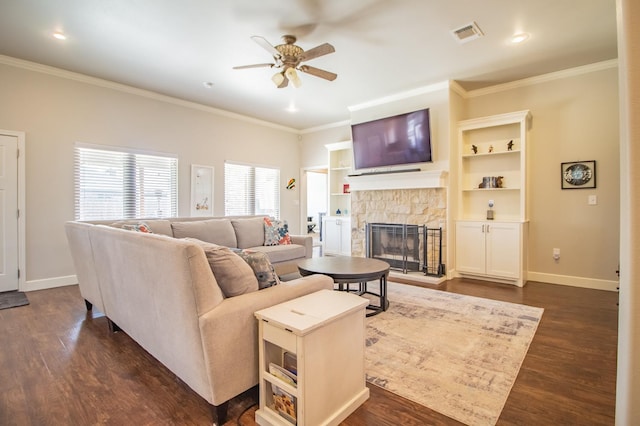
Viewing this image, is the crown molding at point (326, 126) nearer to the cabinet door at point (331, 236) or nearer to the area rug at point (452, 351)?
the cabinet door at point (331, 236)

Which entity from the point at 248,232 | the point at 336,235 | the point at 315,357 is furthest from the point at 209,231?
the point at 315,357

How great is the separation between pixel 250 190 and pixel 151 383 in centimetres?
480

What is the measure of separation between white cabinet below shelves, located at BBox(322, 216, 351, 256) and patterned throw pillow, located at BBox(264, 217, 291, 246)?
1769 mm

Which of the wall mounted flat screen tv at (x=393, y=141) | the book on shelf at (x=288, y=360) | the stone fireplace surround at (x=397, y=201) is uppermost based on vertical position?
the wall mounted flat screen tv at (x=393, y=141)

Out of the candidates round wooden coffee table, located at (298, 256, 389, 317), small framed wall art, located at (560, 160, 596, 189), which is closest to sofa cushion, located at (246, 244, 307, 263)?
round wooden coffee table, located at (298, 256, 389, 317)

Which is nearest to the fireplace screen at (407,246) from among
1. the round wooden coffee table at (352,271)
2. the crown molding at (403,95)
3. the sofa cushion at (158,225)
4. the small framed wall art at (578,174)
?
the round wooden coffee table at (352,271)

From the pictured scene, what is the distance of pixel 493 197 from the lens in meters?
4.73

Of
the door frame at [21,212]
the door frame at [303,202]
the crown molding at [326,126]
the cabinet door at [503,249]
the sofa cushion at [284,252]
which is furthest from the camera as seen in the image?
the door frame at [303,202]

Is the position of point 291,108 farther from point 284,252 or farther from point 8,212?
point 8,212

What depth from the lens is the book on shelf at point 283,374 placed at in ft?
4.73

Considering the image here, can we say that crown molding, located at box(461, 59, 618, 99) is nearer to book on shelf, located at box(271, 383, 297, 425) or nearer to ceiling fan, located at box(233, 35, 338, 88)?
ceiling fan, located at box(233, 35, 338, 88)

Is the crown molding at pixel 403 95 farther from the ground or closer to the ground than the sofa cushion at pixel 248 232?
farther from the ground

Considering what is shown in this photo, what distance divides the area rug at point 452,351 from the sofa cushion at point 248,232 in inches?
87.9

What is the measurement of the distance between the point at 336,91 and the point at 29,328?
4599 millimetres
